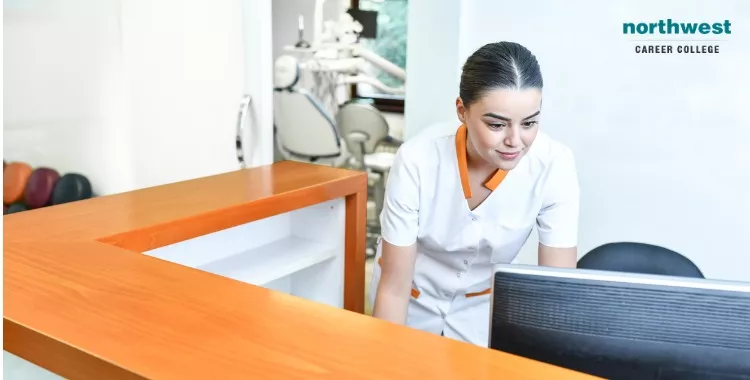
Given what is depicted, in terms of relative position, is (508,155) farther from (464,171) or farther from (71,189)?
(71,189)

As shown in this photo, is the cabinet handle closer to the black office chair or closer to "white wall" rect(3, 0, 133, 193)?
"white wall" rect(3, 0, 133, 193)

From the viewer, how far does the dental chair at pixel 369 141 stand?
4832mm

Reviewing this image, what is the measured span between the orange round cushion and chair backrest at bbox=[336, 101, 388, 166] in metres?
2.02

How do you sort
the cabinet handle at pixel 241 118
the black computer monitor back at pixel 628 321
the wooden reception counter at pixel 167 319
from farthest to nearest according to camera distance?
1. the cabinet handle at pixel 241 118
2. the wooden reception counter at pixel 167 319
3. the black computer monitor back at pixel 628 321

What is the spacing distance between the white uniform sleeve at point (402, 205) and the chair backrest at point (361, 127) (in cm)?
307

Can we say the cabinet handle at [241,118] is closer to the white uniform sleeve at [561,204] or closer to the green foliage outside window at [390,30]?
the white uniform sleeve at [561,204]

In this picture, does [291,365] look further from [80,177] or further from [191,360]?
[80,177]

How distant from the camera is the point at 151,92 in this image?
3.68 meters

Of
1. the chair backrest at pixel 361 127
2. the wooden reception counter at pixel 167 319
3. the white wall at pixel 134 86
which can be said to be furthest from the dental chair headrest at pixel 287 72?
the wooden reception counter at pixel 167 319

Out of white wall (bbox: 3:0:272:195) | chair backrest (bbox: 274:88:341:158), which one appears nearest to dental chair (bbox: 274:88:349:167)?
chair backrest (bbox: 274:88:341:158)

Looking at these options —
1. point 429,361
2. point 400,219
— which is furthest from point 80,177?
point 429,361

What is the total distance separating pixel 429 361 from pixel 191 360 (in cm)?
33

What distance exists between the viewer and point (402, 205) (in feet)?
5.69

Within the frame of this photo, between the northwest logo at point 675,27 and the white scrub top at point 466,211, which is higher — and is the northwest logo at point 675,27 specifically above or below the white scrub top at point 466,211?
above
